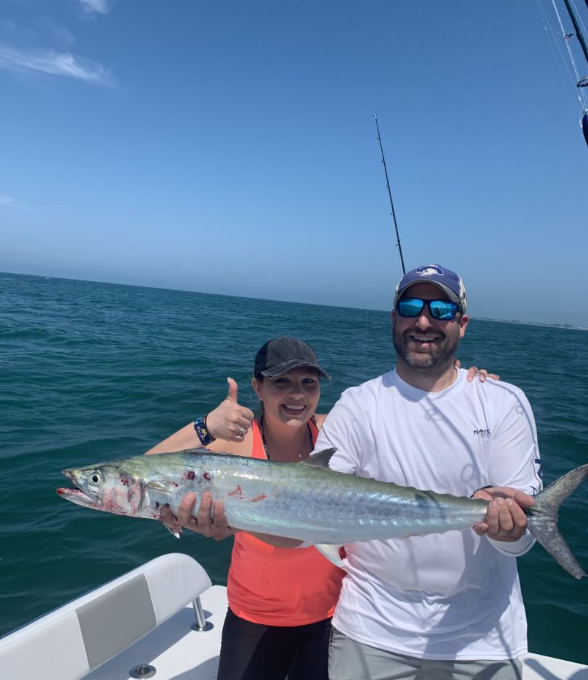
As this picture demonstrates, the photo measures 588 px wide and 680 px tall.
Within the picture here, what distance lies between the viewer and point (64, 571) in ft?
18.9

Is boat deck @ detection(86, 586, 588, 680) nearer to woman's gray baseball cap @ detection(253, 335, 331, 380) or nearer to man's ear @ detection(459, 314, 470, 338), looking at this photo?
woman's gray baseball cap @ detection(253, 335, 331, 380)

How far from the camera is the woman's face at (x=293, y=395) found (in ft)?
10.5

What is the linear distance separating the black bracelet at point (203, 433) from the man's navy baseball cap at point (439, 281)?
1476mm

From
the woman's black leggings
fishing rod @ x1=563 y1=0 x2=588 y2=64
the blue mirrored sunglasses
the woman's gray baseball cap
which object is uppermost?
fishing rod @ x1=563 y1=0 x2=588 y2=64

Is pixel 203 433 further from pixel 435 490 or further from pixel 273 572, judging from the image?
pixel 435 490

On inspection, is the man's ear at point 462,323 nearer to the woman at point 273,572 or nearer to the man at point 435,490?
the man at point 435,490

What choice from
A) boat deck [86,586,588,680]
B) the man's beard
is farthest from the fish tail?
boat deck [86,586,588,680]

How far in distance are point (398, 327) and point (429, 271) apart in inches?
15.5

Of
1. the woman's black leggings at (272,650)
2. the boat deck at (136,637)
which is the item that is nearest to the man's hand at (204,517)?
the woman's black leggings at (272,650)

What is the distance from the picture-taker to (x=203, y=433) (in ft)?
10.5

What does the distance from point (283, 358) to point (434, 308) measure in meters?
1.01

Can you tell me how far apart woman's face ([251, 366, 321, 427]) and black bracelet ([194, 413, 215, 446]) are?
1.44 feet

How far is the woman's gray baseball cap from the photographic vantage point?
10.2 ft

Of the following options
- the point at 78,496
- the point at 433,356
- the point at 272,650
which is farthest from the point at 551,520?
the point at 78,496
